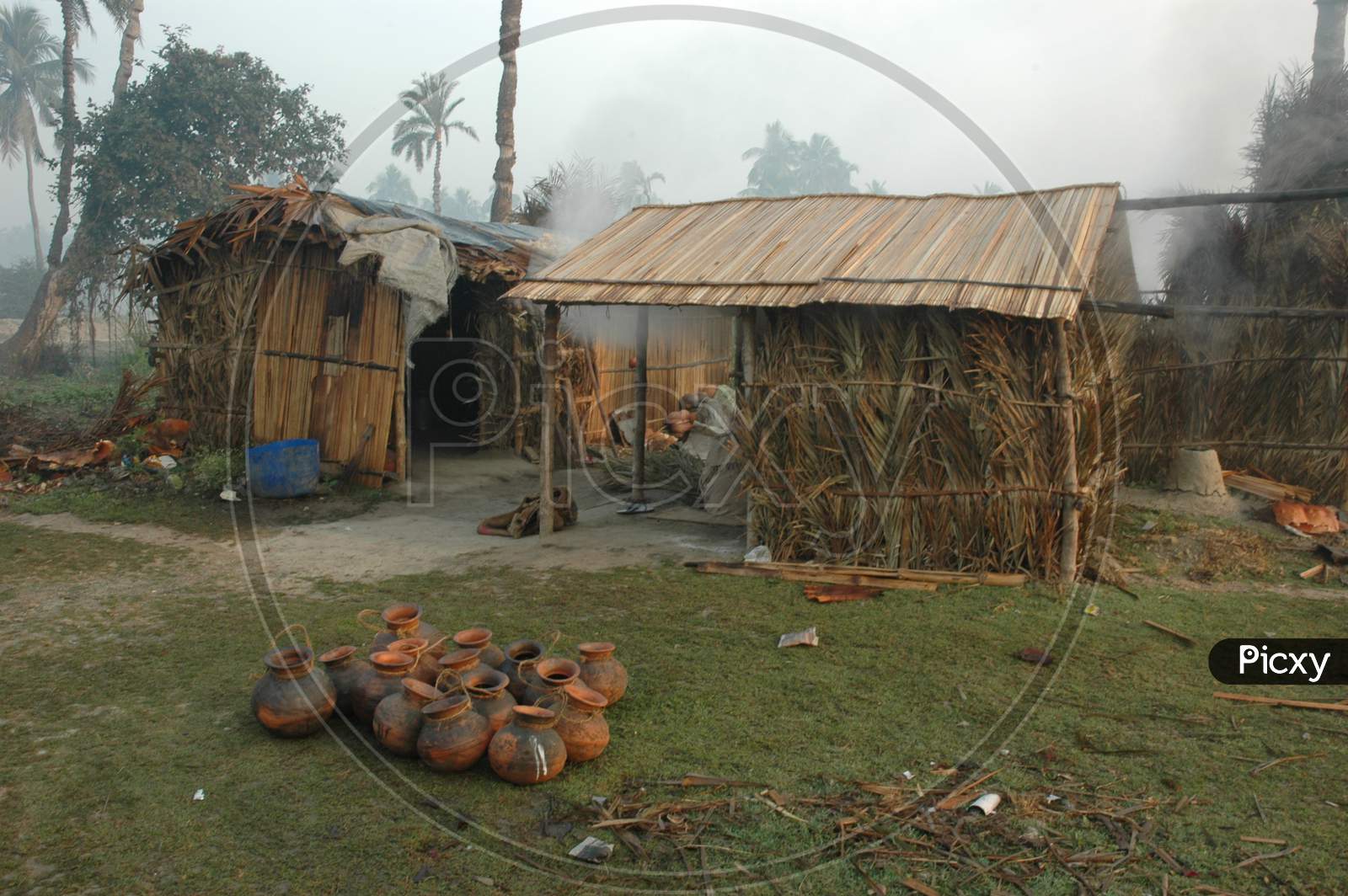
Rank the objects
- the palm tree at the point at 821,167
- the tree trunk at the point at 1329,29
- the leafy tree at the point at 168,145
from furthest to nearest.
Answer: the palm tree at the point at 821,167
the leafy tree at the point at 168,145
the tree trunk at the point at 1329,29

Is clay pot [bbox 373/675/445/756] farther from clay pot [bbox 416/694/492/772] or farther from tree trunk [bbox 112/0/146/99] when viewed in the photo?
tree trunk [bbox 112/0/146/99]

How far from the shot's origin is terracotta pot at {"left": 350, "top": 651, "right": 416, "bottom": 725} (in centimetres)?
405

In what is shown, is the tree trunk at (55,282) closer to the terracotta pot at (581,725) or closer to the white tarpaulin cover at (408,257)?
the white tarpaulin cover at (408,257)

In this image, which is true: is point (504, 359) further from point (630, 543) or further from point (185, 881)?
point (185, 881)

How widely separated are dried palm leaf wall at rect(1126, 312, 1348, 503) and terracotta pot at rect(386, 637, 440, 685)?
7460mm

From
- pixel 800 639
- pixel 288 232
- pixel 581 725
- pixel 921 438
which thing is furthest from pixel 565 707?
pixel 288 232

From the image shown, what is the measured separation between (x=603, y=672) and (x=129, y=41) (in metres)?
24.8

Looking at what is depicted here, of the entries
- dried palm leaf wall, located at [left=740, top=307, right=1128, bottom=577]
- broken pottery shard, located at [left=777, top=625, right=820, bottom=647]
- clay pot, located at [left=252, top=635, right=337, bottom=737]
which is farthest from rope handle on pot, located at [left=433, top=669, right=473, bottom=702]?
dried palm leaf wall, located at [left=740, top=307, right=1128, bottom=577]

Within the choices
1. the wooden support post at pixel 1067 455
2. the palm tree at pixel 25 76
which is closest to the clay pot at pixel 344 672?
the wooden support post at pixel 1067 455

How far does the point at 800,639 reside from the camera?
526 centimetres

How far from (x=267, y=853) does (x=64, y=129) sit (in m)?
23.6

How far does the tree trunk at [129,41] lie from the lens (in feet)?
72.7

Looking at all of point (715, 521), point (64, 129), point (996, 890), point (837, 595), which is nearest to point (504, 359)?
point (715, 521)

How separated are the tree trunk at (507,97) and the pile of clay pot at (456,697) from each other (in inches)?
555
